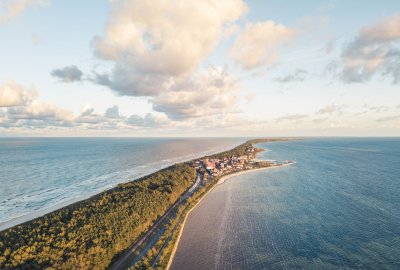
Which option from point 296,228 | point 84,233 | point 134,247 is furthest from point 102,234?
point 296,228

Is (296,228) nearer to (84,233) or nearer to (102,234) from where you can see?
(102,234)

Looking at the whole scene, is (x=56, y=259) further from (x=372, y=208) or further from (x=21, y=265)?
(x=372, y=208)

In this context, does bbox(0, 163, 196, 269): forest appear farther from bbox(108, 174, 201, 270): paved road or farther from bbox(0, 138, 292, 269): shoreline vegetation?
bbox(108, 174, 201, 270): paved road

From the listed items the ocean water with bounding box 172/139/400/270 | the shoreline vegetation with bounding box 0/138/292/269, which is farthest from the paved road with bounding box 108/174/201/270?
the ocean water with bounding box 172/139/400/270

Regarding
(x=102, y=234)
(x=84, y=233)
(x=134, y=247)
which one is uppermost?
(x=84, y=233)

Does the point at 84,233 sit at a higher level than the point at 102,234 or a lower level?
higher

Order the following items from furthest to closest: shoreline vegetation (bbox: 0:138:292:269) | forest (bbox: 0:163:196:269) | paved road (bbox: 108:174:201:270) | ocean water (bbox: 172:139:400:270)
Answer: ocean water (bbox: 172:139:400:270) → paved road (bbox: 108:174:201:270) → shoreline vegetation (bbox: 0:138:292:269) → forest (bbox: 0:163:196:269)

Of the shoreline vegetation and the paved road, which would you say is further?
the paved road
